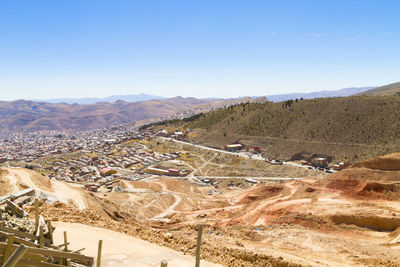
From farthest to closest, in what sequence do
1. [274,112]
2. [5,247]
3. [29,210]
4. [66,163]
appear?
1. [274,112]
2. [66,163]
3. [29,210]
4. [5,247]

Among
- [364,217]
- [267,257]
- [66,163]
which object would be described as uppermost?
[267,257]

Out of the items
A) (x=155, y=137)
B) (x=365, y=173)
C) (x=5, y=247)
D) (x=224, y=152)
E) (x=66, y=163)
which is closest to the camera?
(x=5, y=247)

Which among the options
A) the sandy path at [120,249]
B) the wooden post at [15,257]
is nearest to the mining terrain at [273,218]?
the sandy path at [120,249]

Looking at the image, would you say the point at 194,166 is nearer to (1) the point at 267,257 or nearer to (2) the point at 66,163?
(2) the point at 66,163

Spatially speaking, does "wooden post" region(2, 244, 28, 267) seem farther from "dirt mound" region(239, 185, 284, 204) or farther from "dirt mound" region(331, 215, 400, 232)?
"dirt mound" region(239, 185, 284, 204)

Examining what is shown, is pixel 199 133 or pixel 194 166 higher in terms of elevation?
pixel 199 133

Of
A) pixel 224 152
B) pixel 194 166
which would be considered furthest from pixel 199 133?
pixel 194 166

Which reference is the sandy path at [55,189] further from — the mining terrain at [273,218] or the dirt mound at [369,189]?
the dirt mound at [369,189]

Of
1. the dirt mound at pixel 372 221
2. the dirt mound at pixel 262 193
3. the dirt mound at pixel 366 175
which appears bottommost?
the dirt mound at pixel 262 193
